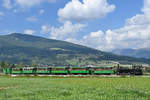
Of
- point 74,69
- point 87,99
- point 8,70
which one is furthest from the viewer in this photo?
point 8,70

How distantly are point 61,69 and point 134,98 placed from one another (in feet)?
207

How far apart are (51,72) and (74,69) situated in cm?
962

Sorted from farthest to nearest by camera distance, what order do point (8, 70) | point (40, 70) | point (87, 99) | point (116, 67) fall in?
point (8, 70)
point (40, 70)
point (116, 67)
point (87, 99)

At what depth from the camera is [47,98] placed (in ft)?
62.9

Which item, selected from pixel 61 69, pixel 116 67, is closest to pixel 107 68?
pixel 116 67

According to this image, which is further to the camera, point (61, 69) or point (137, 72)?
point (61, 69)

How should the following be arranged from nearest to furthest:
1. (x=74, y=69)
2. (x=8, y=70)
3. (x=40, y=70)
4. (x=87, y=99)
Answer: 1. (x=87, y=99)
2. (x=74, y=69)
3. (x=40, y=70)
4. (x=8, y=70)

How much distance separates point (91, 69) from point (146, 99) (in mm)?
57680

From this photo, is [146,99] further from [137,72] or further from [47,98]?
[137,72]

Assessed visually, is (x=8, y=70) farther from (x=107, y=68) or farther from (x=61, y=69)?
(x=107, y=68)

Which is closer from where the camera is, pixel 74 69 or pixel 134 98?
pixel 134 98

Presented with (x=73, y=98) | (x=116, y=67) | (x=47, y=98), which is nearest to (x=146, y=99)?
(x=73, y=98)

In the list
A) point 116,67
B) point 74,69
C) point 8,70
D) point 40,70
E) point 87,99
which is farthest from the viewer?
point 8,70

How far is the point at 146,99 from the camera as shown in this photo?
18125mm
